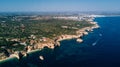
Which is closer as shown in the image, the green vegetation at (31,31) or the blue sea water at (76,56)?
the blue sea water at (76,56)

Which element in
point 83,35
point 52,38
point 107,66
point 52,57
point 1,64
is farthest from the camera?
point 83,35

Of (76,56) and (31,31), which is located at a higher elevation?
(31,31)

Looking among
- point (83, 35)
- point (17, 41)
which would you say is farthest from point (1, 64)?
point (83, 35)

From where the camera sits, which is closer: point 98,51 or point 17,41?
point 98,51

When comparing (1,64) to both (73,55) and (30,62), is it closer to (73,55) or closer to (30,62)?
(30,62)

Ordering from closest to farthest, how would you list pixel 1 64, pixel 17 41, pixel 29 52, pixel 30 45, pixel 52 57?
pixel 1 64
pixel 52 57
pixel 29 52
pixel 30 45
pixel 17 41

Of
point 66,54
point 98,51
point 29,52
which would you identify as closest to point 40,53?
point 29,52

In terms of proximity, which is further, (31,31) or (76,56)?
(31,31)

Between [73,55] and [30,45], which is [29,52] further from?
[73,55]

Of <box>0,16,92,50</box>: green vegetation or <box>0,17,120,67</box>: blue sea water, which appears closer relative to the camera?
<box>0,17,120,67</box>: blue sea water
